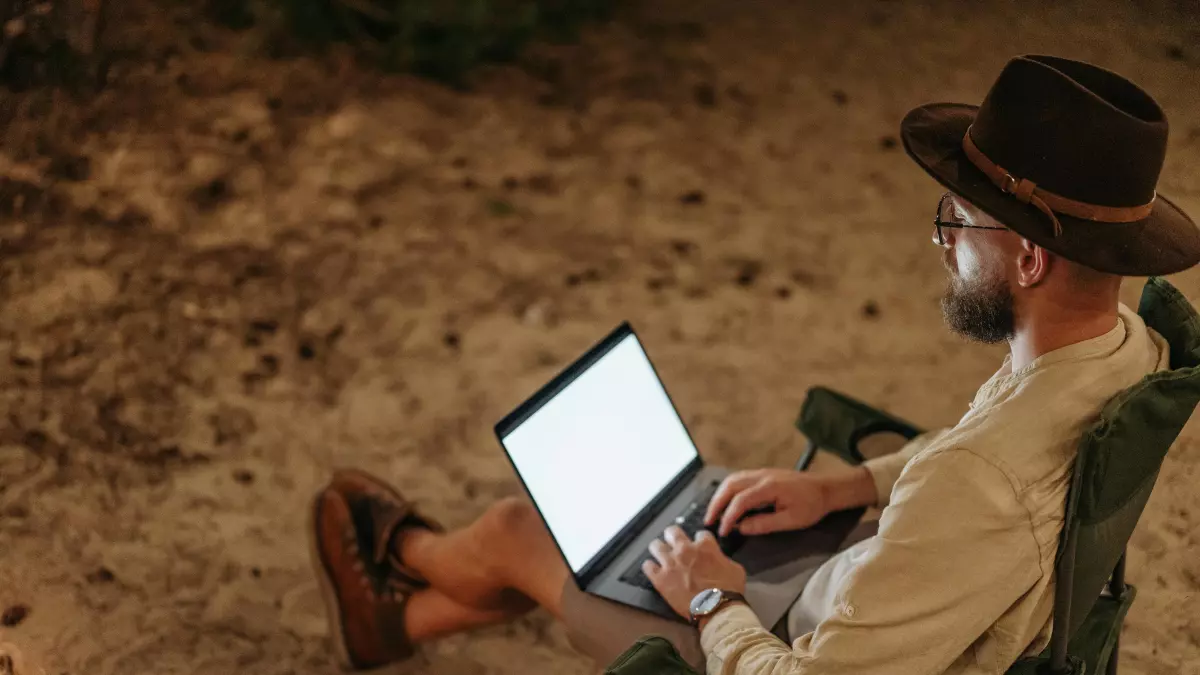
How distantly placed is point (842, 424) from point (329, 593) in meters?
0.97

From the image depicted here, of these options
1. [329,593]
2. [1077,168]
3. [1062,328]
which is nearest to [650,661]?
[1062,328]

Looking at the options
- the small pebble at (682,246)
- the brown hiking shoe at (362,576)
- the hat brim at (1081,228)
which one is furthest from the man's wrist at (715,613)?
the small pebble at (682,246)

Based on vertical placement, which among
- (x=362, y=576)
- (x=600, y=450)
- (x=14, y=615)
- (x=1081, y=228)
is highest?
(x=1081, y=228)

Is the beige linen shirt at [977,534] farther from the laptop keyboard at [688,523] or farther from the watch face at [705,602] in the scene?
the laptop keyboard at [688,523]

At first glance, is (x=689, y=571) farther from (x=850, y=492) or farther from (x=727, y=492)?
(x=850, y=492)

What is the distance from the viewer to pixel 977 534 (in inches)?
44.7

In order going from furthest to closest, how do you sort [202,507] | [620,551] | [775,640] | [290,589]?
[202,507] < [290,589] < [620,551] < [775,640]

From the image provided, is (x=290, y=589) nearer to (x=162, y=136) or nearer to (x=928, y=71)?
(x=162, y=136)

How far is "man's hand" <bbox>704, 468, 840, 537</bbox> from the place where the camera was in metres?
1.63

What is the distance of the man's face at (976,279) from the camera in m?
1.25

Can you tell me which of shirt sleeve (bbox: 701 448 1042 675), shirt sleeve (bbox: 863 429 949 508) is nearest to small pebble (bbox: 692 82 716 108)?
shirt sleeve (bbox: 863 429 949 508)

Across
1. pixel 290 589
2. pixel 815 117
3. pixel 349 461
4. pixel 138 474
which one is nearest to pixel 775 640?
pixel 290 589

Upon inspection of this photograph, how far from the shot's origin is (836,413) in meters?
1.85

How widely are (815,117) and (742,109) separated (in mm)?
247
